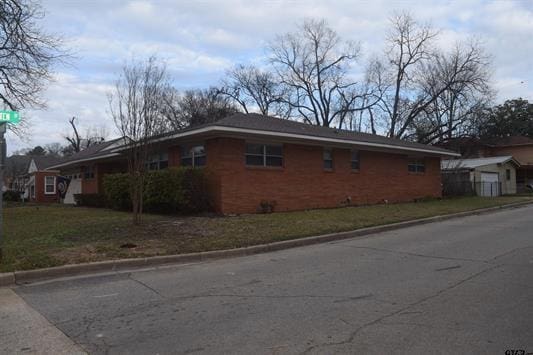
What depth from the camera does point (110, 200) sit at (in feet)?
80.6

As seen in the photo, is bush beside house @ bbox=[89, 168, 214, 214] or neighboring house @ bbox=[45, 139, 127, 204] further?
neighboring house @ bbox=[45, 139, 127, 204]

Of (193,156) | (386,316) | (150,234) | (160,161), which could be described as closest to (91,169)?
(160,161)

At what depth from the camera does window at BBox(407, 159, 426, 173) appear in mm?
29500

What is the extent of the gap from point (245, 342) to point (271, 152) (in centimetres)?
1584

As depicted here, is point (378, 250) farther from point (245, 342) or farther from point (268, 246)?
point (245, 342)

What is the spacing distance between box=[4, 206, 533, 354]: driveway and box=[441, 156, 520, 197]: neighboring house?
31.6m

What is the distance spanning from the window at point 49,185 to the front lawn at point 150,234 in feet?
107

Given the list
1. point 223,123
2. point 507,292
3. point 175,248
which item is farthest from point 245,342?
point 223,123

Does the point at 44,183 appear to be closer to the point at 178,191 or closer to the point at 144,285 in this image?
the point at 178,191

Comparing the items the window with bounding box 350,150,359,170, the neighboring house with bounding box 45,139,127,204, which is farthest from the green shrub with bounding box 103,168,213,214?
the window with bounding box 350,150,359,170

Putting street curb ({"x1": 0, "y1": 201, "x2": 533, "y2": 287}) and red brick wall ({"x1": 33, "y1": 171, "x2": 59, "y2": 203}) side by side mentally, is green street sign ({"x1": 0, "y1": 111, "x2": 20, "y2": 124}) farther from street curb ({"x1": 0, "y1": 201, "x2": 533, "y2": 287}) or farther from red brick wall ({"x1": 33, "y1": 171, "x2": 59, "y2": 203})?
red brick wall ({"x1": 33, "y1": 171, "x2": 59, "y2": 203})

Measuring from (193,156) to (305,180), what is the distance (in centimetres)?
493

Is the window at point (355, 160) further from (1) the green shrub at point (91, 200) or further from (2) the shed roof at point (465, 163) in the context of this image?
(2) the shed roof at point (465, 163)

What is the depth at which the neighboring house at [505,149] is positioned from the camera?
54406 mm
